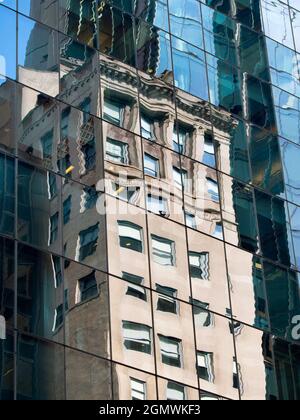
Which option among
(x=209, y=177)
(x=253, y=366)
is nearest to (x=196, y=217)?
(x=209, y=177)

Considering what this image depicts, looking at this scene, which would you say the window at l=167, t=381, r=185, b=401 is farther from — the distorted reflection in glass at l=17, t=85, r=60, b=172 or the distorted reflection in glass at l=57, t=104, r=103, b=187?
the distorted reflection in glass at l=17, t=85, r=60, b=172

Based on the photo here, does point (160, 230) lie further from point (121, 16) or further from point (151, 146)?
point (121, 16)

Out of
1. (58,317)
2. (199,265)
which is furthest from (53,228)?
(199,265)

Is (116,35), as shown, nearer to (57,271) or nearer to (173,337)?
(57,271)

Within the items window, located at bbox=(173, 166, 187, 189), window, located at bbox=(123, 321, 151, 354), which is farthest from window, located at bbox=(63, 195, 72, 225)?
window, located at bbox=(173, 166, 187, 189)

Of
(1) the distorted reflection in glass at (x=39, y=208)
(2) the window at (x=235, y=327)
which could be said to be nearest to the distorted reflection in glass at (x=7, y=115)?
(1) the distorted reflection in glass at (x=39, y=208)

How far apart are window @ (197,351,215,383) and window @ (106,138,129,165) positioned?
6.00m

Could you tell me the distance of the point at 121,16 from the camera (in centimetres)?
3912

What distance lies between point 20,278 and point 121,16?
11224 millimetres

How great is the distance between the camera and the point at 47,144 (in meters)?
34.5

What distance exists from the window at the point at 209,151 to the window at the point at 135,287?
251 inches

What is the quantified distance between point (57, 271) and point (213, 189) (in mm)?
8118

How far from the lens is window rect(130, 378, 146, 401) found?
3238 cm
